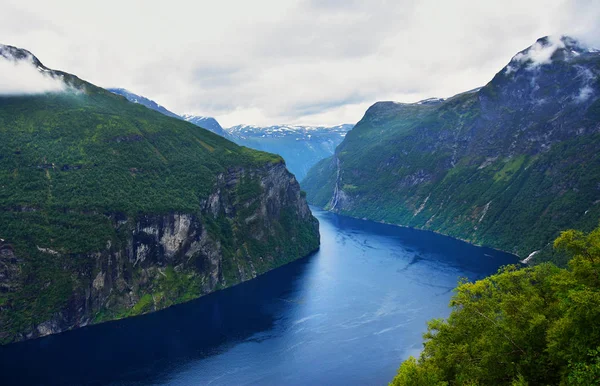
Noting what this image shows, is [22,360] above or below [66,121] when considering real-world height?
below

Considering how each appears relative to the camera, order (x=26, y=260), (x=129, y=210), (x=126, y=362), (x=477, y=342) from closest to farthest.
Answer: (x=477, y=342), (x=126, y=362), (x=26, y=260), (x=129, y=210)

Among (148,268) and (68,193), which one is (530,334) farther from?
(68,193)

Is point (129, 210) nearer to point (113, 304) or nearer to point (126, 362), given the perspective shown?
point (113, 304)

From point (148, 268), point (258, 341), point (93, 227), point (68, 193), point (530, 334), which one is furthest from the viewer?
point (148, 268)

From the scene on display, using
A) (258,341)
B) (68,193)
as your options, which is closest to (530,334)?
(258,341)

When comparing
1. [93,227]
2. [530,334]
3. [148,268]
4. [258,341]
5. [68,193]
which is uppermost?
[68,193]

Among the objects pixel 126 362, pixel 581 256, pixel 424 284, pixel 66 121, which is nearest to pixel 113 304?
pixel 126 362
